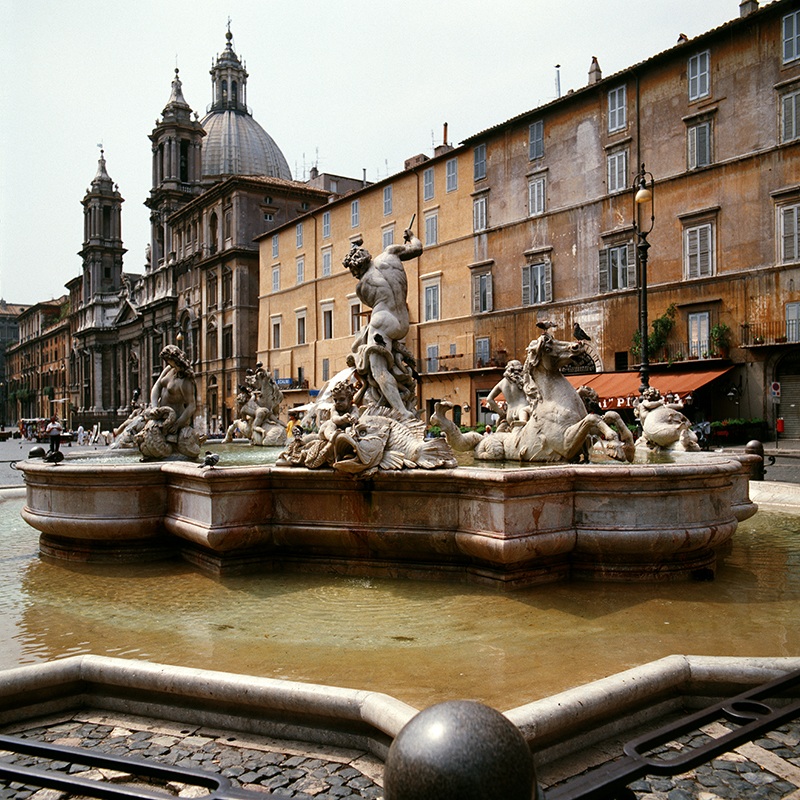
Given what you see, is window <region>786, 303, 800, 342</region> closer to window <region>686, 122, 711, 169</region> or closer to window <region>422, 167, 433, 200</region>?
window <region>686, 122, 711, 169</region>

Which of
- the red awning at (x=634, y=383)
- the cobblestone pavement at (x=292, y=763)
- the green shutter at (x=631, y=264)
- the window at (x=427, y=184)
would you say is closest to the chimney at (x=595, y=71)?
the window at (x=427, y=184)

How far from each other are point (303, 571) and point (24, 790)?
3265 mm

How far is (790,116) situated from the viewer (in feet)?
84.2

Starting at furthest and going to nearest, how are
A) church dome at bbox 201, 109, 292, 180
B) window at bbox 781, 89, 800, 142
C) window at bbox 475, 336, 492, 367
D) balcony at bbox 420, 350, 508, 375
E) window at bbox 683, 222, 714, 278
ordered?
church dome at bbox 201, 109, 292, 180
window at bbox 475, 336, 492, 367
balcony at bbox 420, 350, 508, 375
window at bbox 683, 222, 714, 278
window at bbox 781, 89, 800, 142

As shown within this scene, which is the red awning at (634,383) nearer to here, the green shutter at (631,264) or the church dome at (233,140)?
the green shutter at (631,264)

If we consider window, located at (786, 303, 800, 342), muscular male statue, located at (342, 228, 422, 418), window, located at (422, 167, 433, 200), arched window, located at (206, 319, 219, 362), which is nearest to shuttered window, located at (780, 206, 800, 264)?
window, located at (786, 303, 800, 342)

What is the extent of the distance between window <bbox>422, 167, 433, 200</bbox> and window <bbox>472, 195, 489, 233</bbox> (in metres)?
3.66

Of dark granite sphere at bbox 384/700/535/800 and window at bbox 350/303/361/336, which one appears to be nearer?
dark granite sphere at bbox 384/700/535/800

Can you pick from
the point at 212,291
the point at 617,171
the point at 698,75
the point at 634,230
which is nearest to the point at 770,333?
the point at 634,230

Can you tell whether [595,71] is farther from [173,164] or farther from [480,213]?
[173,164]

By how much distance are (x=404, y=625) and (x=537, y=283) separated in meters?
30.4

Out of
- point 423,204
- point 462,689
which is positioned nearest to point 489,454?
point 462,689

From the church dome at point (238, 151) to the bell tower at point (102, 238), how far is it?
16851mm

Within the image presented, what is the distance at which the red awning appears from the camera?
26.4 m
